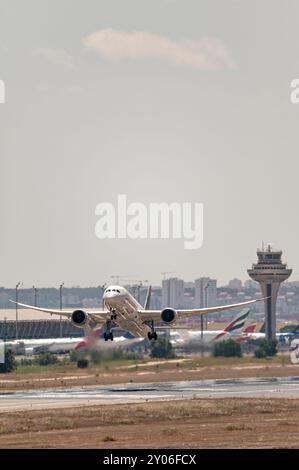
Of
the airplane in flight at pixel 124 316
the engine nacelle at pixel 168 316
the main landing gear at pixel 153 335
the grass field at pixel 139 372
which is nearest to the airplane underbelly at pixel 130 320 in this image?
the airplane in flight at pixel 124 316

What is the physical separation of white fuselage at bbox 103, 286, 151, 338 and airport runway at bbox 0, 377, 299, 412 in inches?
252

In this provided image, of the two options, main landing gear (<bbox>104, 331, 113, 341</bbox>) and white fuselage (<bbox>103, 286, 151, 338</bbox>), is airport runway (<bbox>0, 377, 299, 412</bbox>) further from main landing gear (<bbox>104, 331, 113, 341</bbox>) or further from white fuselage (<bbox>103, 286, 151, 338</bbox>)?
white fuselage (<bbox>103, 286, 151, 338</bbox>)

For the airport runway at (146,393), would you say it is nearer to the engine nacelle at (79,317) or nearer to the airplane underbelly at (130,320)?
the airplane underbelly at (130,320)

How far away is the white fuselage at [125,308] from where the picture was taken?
116000mm

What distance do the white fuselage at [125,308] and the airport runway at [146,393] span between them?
252 inches

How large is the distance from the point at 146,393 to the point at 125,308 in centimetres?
1034

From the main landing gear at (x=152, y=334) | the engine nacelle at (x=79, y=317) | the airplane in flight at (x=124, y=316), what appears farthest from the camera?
the main landing gear at (x=152, y=334)

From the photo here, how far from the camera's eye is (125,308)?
4673 inches

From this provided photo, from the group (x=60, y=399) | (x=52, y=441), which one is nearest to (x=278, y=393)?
(x=60, y=399)

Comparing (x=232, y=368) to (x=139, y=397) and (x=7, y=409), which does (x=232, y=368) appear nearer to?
(x=139, y=397)

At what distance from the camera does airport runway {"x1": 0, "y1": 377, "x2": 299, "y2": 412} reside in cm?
Answer: 11100

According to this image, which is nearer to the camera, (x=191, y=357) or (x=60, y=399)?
(x=60, y=399)

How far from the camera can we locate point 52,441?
2940 inches
